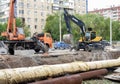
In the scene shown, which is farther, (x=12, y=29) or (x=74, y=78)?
(x=12, y=29)

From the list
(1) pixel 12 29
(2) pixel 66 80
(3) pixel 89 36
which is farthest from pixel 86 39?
(2) pixel 66 80

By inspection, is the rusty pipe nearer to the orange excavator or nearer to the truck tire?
the truck tire

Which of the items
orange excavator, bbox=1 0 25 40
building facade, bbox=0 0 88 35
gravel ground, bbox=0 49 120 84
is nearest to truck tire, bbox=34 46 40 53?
orange excavator, bbox=1 0 25 40

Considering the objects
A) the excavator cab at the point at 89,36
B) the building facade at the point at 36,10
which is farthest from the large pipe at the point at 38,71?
the building facade at the point at 36,10

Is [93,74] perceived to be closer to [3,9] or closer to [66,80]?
[66,80]

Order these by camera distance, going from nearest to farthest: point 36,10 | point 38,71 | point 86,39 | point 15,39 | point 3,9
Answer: point 38,71 < point 15,39 < point 86,39 < point 3,9 < point 36,10

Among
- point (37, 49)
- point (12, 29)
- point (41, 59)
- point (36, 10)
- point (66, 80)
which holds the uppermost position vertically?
point (36, 10)

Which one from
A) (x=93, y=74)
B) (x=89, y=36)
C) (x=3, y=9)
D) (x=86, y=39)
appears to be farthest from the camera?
(x=3, y=9)

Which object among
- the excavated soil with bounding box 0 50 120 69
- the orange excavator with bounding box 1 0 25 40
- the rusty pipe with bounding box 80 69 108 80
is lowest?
the rusty pipe with bounding box 80 69 108 80

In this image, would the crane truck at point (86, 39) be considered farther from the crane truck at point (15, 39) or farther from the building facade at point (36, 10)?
the building facade at point (36, 10)

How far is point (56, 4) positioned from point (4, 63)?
86090mm

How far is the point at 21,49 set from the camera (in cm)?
2369

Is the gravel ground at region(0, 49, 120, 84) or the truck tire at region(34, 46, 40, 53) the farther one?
the truck tire at region(34, 46, 40, 53)

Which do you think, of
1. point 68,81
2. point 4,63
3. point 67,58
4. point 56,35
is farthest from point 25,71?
point 56,35
